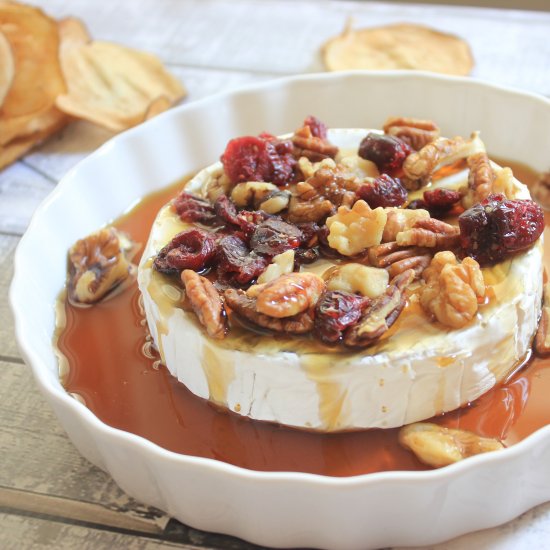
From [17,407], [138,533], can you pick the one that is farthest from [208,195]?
[138,533]

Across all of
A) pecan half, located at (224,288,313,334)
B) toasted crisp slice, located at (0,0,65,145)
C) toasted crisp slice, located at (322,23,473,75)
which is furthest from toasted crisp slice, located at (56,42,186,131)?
pecan half, located at (224,288,313,334)

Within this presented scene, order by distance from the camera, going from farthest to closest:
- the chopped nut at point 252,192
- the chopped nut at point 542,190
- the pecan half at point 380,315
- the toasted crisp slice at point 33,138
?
the toasted crisp slice at point 33,138 < the chopped nut at point 542,190 < the chopped nut at point 252,192 < the pecan half at point 380,315

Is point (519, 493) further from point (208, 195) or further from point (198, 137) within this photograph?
point (198, 137)

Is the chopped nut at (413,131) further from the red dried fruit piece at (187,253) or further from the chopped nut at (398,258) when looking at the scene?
the red dried fruit piece at (187,253)

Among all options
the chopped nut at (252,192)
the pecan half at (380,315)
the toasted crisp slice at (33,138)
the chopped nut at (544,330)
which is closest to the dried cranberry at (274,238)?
the chopped nut at (252,192)

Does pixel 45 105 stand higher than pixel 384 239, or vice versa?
pixel 384 239
